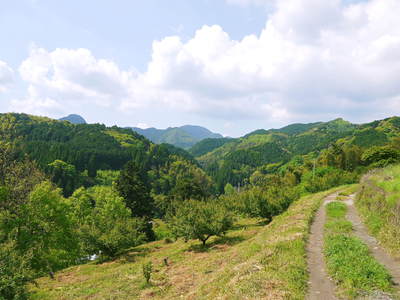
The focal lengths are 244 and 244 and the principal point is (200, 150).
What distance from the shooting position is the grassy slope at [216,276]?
10133 millimetres

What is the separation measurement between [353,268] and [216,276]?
6890 mm

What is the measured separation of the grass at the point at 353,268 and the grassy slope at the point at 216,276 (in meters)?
1.33

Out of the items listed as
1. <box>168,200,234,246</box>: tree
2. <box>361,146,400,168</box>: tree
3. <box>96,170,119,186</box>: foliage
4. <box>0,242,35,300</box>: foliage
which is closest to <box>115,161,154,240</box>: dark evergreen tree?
<box>168,200,234,246</box>: tree

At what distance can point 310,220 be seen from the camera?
21875 millimetres

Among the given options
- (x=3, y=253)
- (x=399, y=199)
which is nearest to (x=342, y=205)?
(x=399, y=199)

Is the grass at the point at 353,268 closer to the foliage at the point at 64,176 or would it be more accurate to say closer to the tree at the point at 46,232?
the tree at the point at 46,232

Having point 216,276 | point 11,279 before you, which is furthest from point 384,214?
point 11,279

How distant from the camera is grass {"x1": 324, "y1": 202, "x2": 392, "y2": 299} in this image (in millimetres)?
9062

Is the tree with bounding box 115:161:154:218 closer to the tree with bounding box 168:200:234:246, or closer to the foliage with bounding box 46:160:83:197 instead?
the tree with bounding box 168:200:234:246

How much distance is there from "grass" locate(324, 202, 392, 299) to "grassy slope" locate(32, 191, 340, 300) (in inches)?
52.4

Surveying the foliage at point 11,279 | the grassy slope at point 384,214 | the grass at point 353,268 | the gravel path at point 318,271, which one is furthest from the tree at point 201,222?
the foliage at point 11,279

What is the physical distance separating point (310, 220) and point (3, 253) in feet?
74.1

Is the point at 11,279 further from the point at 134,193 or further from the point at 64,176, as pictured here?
the point at 64,176

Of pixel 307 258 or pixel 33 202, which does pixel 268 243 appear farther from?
pixel 33 202
